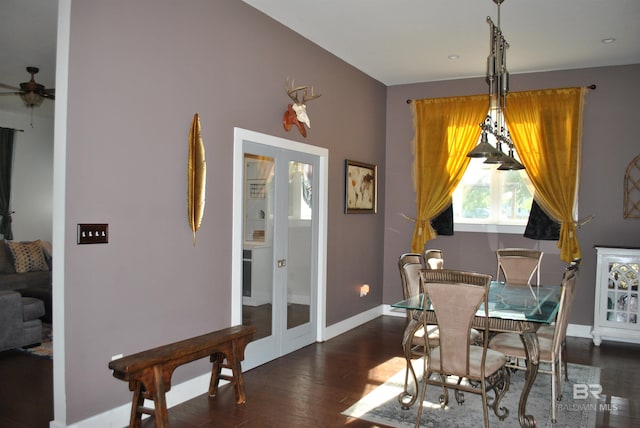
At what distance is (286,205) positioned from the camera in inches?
Result: 183

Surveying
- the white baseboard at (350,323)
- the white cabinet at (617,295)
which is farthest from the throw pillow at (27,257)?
the white cabinet at (617,295)

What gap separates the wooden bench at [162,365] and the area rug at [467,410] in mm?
892

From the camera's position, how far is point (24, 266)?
6641 mm

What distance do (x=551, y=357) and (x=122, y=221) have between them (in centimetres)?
295

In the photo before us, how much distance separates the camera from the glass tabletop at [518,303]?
314cm

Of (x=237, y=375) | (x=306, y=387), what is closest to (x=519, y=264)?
(x=306, y=387)

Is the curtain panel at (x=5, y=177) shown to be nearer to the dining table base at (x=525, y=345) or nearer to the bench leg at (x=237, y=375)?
the bench leg at (x=237, y=375)

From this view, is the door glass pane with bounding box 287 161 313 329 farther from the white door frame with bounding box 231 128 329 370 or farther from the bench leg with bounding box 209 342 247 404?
the bench leg with bounding box 209 342 247 404

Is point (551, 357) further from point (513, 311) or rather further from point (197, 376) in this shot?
point (197, 376)

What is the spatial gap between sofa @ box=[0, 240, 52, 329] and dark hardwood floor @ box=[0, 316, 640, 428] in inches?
75.9

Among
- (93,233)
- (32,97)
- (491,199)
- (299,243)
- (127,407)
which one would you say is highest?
(32,97)

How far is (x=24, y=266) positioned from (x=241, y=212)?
170 inches

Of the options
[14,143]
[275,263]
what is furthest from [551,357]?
[14,143]

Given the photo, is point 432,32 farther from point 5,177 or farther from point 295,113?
point 5,177
